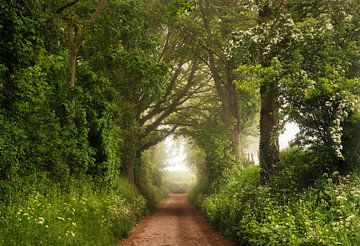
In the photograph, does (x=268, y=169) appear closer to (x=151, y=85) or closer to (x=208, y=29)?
(x=151, y=85)

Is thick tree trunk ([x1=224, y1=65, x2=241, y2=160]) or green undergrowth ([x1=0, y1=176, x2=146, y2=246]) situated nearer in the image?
green undergrowth ([x1=0, y1=176, x2=146, y2=246])

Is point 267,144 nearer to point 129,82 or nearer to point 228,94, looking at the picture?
point 129,82

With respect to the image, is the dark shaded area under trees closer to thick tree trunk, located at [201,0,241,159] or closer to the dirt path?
the dirt path

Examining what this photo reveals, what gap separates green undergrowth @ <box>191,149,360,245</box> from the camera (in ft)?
24.7

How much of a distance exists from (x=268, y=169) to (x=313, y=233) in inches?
266

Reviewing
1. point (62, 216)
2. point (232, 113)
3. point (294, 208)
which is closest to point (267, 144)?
point (294, 208)

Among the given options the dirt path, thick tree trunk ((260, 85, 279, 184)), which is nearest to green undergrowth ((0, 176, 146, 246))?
the dirt path

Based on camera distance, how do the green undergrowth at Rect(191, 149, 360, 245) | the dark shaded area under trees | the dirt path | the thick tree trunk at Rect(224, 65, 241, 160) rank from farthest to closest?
the thick tree trunk at Rect(224, 65, 241, 160)
the dirt path
the dark shaded area under trees
the green undergrowth at Rect(191, 149, 360, 245)

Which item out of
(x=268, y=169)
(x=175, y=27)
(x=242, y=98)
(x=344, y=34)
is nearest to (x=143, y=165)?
(x=242, y=98)

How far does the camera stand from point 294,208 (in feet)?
31.9

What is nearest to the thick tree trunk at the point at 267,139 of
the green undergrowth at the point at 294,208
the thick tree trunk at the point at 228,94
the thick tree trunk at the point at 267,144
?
the thick tree trunk at the point at 267,144

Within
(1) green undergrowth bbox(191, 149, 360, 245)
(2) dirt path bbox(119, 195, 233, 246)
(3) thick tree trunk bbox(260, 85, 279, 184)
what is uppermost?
(3) thick tree trunk bbox(260, 85, 279, 184)

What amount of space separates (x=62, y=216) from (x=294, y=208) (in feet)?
20.9

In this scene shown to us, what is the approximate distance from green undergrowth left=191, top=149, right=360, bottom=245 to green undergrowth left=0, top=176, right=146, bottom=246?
4428mm
